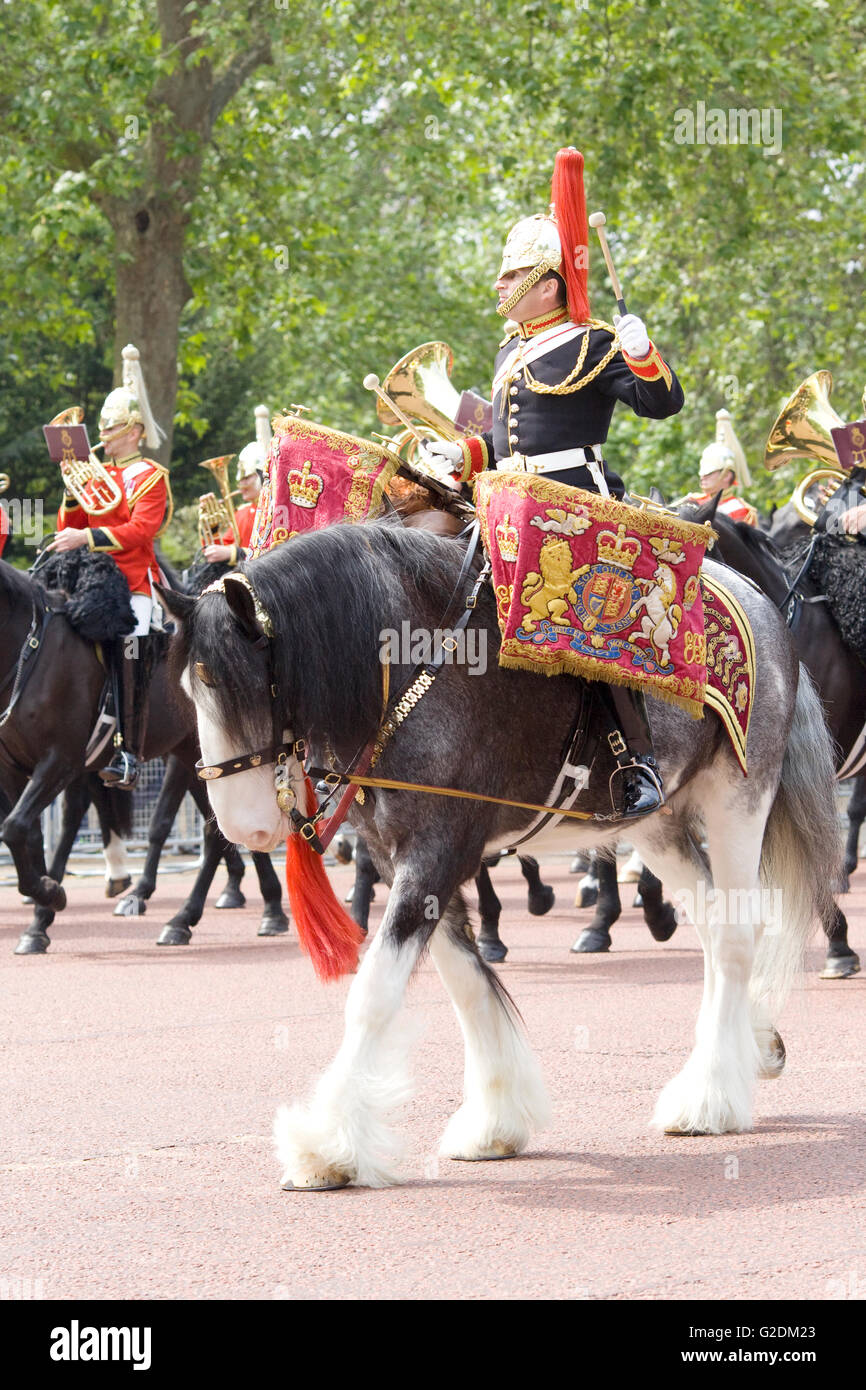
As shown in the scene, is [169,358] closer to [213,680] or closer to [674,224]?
[674,224]

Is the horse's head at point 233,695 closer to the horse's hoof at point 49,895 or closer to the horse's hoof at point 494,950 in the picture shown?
the horse's hoof at point 494,950

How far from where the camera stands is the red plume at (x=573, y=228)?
558cm

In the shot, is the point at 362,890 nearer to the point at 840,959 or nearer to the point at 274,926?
the point at 274,926

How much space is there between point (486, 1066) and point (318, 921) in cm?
65

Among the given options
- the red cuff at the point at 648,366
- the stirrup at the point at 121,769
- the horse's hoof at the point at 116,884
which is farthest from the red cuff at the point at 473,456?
the horse's hoof at the point at 116,884

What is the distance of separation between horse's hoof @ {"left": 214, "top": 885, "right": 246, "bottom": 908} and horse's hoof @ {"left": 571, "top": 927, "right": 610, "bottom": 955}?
376 cm

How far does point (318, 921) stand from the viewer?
5281mm

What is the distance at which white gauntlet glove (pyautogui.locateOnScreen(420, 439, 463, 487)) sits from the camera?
5.90 meters

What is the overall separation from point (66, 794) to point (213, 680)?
8.18m

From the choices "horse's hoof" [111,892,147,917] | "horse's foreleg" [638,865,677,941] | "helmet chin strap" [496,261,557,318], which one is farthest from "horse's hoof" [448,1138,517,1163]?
"horse's hoof" [111,892,147,917]

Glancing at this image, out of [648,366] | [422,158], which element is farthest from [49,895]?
[422,158]

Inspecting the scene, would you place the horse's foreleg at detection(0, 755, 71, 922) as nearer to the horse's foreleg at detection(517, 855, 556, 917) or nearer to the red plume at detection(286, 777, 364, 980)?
the horse's foreleg at detection(517, 855, 556, 917)

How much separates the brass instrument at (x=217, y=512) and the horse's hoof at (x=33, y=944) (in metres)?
2.75
